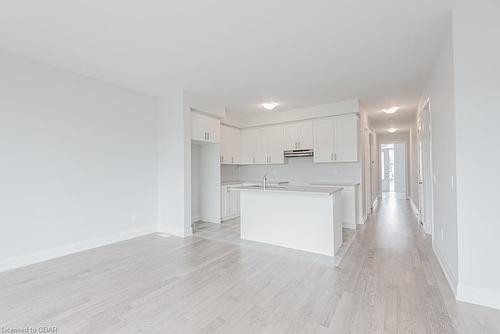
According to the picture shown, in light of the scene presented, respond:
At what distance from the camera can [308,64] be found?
3.18 meters

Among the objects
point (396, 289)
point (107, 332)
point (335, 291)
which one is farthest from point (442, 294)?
point (107, 332)

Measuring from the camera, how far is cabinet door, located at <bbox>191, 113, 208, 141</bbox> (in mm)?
4551

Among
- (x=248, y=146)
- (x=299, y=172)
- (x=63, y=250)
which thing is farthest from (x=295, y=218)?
(x=63, y=250)

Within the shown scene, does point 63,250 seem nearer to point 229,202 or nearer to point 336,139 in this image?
point 229,202

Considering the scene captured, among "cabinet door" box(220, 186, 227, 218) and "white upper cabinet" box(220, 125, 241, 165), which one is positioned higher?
"white upper cabinet" box(220, 125, 241, 165)

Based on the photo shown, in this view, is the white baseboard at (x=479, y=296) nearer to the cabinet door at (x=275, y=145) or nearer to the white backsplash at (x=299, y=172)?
the white backsplash at (x=299, y=172)

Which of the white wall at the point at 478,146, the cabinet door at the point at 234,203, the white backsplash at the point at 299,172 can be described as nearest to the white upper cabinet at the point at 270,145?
the white backsplash at the point at 299,172

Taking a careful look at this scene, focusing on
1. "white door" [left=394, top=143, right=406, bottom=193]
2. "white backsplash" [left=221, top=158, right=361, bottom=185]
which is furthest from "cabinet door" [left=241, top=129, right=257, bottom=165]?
"white door" [left=394, top=143, right=406, bottom=193]

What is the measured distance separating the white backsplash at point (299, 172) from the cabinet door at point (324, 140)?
48cm

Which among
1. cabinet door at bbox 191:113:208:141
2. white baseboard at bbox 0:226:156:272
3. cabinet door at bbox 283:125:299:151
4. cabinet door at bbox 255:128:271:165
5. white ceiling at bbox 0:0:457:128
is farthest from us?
cabinet door at bbox 255:128:271:165

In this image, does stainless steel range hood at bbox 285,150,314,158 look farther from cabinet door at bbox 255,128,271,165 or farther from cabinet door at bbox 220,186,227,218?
cabinet door at bbox 220,186,227,218

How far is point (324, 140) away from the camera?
5211 millimetres

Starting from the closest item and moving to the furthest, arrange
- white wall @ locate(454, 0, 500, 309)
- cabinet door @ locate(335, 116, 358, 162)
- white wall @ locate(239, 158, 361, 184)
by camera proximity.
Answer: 1. white wall @ locate(454, 0, 500, 309)
2. cabinet door @ locate(335, 116, 358, 162)
3. white wall @ locate(239, 158, 361, 184)

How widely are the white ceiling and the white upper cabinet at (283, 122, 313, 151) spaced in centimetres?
152
